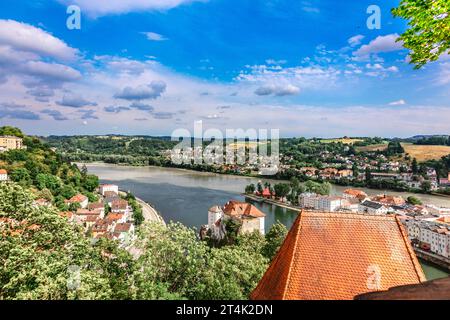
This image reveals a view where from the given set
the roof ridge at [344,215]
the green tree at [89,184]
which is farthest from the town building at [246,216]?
the green tree at [89,184]

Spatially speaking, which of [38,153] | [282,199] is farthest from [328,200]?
[38,153]

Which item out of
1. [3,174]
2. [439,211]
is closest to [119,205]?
[3,174]

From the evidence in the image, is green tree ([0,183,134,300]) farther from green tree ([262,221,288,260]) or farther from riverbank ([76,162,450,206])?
riverbank ([76,162,450,206])

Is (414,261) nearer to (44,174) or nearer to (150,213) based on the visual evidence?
(150,213)

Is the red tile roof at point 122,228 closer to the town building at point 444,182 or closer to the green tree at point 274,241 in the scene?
the green tree at point 274,241

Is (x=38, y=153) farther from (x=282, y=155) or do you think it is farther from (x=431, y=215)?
(x=282, y=155)
